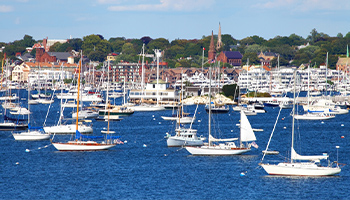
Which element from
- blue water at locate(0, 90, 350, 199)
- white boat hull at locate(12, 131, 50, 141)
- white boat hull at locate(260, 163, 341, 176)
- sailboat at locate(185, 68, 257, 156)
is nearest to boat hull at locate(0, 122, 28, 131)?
blue water at locate(0, 90, 350, 199)

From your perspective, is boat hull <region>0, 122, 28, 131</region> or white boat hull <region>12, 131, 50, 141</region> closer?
white boat hull <region>12, 131, 50, 141</region>

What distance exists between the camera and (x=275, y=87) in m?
172

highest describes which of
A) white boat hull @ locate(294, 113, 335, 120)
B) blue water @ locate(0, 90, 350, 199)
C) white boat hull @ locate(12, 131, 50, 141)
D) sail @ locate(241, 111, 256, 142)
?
sail @ locate(241, 111, 256, 142)

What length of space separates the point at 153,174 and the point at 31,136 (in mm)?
22217

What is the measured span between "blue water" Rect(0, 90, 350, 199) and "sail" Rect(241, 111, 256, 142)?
5.26 ft

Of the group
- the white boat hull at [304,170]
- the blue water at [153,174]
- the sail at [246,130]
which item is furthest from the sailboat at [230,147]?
the white boat hull at [304,170]

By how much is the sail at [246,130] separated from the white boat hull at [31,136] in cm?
2250

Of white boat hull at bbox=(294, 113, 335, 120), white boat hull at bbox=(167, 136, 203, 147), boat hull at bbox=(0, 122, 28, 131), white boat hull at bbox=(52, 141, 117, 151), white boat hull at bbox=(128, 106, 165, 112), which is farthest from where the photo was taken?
white boat hull at bbox=(128, 106, 165, 112)

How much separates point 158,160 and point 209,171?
23.9ft

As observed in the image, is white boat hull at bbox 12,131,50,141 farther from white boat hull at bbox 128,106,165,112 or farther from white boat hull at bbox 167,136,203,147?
white boat hull at bbox 128,106,165,112

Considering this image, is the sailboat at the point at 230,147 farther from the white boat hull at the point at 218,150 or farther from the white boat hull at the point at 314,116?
the white boat hull at the point at 314,116

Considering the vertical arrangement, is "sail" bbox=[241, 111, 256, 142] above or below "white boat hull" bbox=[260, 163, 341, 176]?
above

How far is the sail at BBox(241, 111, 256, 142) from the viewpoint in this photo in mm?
59719

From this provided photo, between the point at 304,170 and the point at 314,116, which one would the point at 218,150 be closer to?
the point at 304,170
